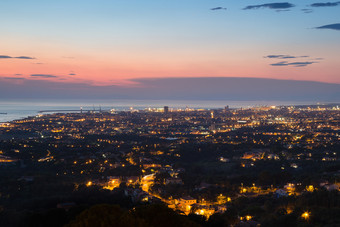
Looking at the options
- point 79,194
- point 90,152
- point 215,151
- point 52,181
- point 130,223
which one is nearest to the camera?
point 130,223

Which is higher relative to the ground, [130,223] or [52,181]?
[130,223]

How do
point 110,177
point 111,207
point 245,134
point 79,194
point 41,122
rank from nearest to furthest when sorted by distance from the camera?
point 111,207 → point 79,194 → point 110,177 → point 245,134 → point 41,122

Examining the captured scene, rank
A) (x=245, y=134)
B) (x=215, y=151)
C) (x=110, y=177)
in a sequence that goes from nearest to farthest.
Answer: (x=110, y=177), (x=215, y=151), (x=245, y=134)

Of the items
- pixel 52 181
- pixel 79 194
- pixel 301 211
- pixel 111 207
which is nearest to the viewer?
pixel 111 207

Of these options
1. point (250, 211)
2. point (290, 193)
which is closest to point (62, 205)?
point (250, 211)

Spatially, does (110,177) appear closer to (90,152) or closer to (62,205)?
(62,205)

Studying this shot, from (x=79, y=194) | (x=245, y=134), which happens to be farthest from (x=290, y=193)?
(x=245, y=134)

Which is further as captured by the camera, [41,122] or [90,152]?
[41,122]

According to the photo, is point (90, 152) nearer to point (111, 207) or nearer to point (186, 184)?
point (186, 184)

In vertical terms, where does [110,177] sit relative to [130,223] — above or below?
below
